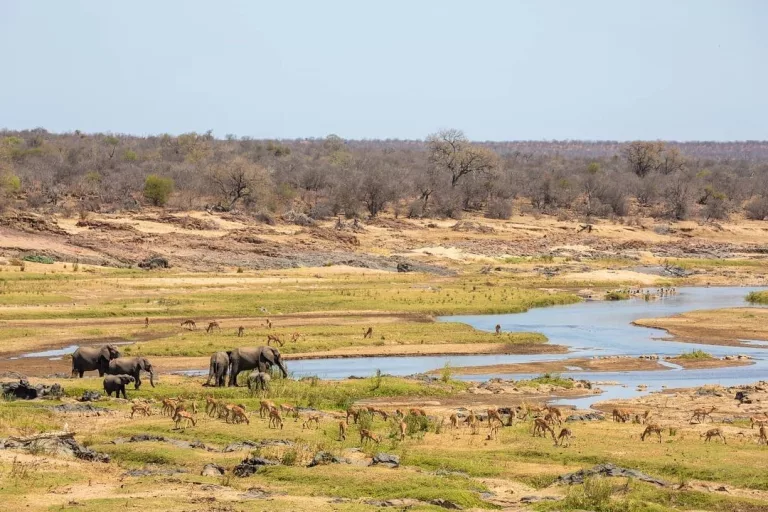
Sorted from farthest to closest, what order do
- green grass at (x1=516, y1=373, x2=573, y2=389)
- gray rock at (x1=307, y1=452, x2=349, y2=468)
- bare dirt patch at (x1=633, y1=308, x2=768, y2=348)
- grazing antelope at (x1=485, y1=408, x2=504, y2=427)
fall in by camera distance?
bare dirt patch at (x1=633, y1=308, x2=768, y2=348) < green grass at (x1=516, y1=373, x2=573, y2=389) < grazing antelope at (x1=485, y1=408, x2=504, y2=427) < gray rock at (x1=307, y1=452, x2=349, y2=468)

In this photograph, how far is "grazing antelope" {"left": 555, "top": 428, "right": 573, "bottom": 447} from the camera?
74.6 ft

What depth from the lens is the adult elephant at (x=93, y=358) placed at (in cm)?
3147

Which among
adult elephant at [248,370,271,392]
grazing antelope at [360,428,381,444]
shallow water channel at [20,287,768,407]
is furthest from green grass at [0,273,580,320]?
grazing antelope at [360,428,381,444]

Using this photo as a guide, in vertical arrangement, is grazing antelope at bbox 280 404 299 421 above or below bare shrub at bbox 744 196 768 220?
below

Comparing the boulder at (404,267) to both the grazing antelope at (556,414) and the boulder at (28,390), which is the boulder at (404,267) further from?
the grazing antelope at (556,414)

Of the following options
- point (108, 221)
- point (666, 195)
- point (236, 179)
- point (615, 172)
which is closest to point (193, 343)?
point (108, 221)

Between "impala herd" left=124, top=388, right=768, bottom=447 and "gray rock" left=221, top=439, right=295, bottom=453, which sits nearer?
"gray rock" left=221, top=439, right=295, bottom=453

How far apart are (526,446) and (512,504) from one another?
4.46 meters

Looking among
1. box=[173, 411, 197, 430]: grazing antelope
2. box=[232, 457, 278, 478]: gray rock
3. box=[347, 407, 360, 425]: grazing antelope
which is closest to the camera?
box=[232, 457, 278, 478]: gray rock

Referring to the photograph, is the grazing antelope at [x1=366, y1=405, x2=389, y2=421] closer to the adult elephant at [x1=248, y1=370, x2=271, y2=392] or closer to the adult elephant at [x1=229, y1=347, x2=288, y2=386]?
the adult elephant at [x1=248, y1=370, x2=271, y2=392]

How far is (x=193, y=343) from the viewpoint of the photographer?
3894 centimetres

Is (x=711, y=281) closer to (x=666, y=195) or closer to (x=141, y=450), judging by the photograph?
(x=666, y=195)

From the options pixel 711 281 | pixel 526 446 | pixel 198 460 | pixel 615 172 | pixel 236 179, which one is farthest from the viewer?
pixel 615 172

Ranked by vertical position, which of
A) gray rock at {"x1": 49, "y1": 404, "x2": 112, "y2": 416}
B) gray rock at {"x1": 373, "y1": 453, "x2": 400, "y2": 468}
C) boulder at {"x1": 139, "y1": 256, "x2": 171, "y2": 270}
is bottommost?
gray rock at {"x1": 49, "y1": 404, "x2": 112, "y2": 416}
